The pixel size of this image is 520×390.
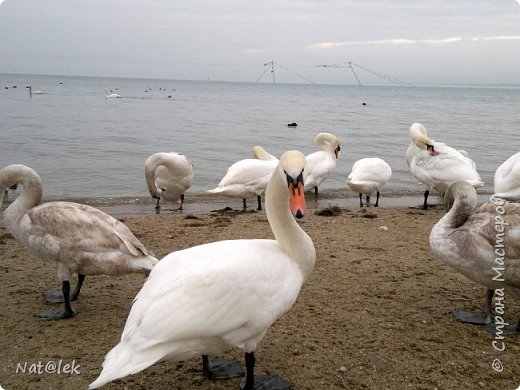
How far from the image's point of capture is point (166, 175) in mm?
10906

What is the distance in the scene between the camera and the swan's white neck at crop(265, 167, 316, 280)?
3523 mm

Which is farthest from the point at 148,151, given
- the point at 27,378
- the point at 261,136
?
the point at 27,378

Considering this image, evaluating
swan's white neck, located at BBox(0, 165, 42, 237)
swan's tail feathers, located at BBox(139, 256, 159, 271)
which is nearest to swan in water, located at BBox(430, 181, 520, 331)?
swan's tail feathers, located at BBox(139, 256, 159, 271)

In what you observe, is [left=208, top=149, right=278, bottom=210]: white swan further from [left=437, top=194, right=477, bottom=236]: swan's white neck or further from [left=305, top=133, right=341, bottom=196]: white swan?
[left=437, top=194, right=477, bottom=236]: swan's white neck

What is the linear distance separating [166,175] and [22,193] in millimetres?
5826

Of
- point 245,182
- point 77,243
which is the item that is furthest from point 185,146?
point 77,243

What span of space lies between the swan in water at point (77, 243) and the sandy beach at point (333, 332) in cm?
43

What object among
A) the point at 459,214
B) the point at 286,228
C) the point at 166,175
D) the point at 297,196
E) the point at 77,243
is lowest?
the point at 166,175

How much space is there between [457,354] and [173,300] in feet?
7.58

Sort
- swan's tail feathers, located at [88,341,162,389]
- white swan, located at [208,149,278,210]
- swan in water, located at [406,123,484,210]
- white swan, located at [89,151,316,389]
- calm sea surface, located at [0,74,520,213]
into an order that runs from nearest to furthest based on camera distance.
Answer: swan's tail feathers, located at [88,341,162,389] < white swan, located at [89,151,316,389] < swan in water, located at [406,123,484,210] < white swan, located at [208,149,278,210] < calm sea surface, located at [0,74,520,213]

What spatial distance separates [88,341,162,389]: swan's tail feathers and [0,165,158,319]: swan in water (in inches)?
66.3

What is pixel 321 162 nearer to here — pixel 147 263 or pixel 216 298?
pixel 147 263

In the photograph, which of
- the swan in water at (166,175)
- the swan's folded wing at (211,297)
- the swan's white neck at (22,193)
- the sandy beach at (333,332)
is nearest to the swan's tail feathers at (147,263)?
the sandy beach at (333,332)

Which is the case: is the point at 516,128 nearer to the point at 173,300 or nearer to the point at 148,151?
the point at 148,151
